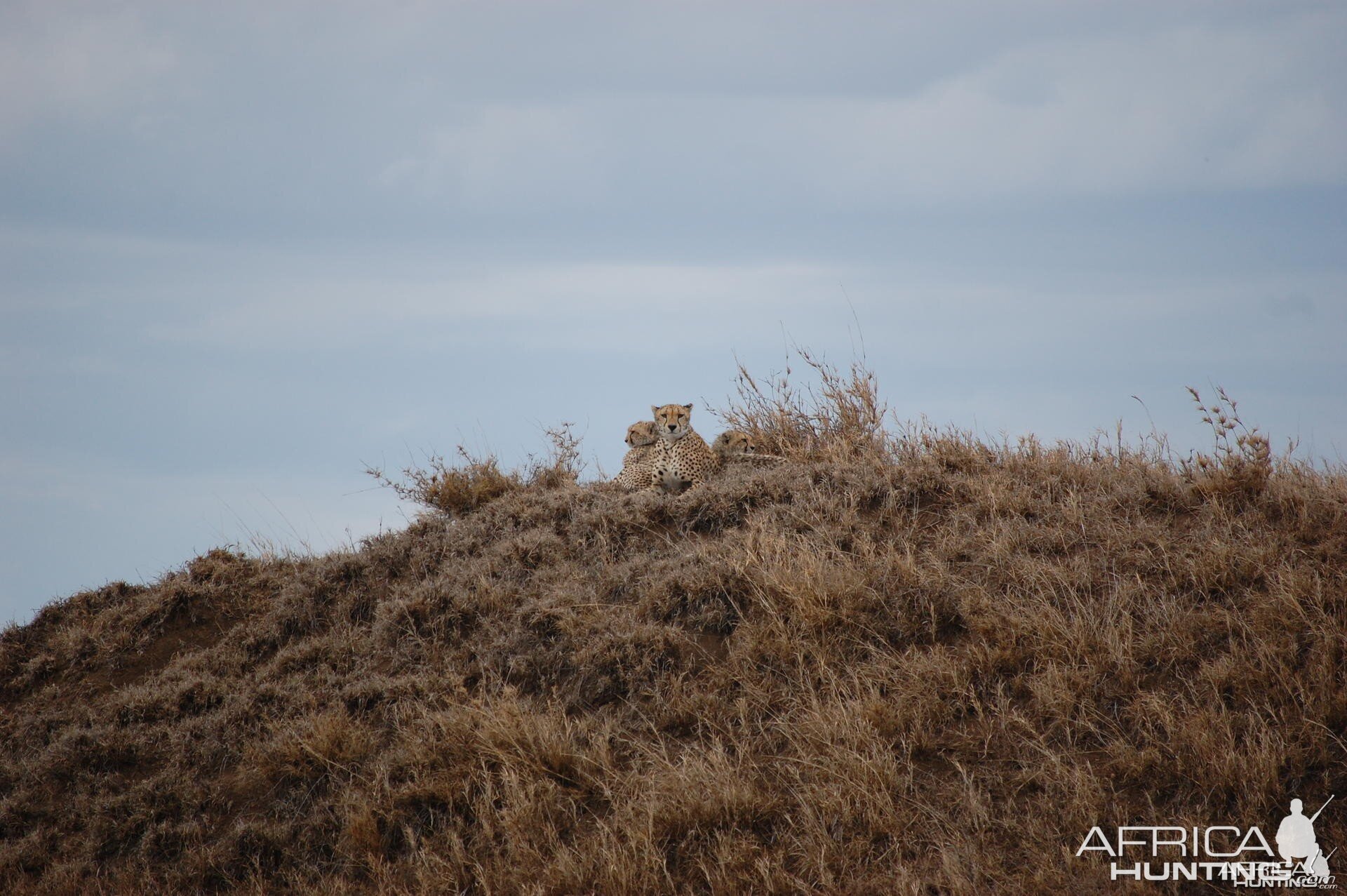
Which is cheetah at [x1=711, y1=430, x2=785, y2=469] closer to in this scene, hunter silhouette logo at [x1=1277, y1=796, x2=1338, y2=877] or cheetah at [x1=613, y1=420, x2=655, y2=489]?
cheetah at [x1=613, y1=420, x2=655, y2=489]

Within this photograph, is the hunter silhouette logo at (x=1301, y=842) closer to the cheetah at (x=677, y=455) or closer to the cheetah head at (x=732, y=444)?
the cheetah at (x=677, y=455)

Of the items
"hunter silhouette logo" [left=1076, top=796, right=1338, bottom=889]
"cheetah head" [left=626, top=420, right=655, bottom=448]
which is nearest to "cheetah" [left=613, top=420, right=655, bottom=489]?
"cheetah head" [left=626, top=420, right=655, bottom=448]

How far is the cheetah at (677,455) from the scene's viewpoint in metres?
10.7

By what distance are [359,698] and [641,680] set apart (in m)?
2.13

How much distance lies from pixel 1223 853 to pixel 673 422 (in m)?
7.12

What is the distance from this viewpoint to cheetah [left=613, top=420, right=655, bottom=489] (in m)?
10.8

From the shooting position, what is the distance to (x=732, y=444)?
38.0 ft

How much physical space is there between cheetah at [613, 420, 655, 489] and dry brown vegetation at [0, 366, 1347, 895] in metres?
→ 1.19

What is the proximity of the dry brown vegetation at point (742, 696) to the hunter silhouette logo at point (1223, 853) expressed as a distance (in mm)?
106

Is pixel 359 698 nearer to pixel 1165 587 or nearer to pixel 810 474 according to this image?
pixel 810 474

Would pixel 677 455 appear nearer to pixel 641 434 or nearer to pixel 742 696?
pixel 641 434

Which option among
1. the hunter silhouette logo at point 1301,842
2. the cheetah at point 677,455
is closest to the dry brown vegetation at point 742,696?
the hunter silhouette logo at point 1301,842

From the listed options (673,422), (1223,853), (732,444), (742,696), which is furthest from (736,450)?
(1223,853)

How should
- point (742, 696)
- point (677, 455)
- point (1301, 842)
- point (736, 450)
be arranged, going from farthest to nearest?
point (736, 450) < point (677, 455) < point (742, 696) < point (1301, 842)
